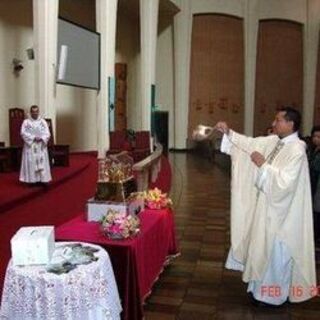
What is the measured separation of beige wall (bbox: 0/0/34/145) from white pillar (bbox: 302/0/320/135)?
11328 millimetres

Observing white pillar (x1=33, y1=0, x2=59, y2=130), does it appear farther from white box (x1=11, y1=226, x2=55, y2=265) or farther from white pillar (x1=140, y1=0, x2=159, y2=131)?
white box (x1=11, y1=226, x2=55, y2=265)

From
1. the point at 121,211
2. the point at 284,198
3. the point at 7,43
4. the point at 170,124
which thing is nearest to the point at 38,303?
the point at 121,211

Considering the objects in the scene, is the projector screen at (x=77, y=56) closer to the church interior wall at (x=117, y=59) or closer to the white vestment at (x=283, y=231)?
the church interior wall at (x=117, y=59)

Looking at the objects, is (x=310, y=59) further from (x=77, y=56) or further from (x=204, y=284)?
(x=204, y=284)

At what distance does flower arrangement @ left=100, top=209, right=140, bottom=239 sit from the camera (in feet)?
10.7

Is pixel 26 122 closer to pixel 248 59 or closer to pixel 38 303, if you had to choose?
A: pixel 38 303

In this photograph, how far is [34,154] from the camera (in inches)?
299

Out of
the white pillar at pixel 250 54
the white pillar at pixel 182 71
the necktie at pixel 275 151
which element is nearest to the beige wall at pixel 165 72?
the white pillar at pixel 182 71

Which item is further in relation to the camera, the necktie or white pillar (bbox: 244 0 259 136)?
white pillar (bbox: 244 0 259 136)

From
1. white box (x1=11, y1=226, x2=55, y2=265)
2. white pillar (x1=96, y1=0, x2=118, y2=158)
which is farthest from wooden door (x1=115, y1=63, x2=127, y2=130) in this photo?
white box (x1=11, y1=226, x2=55, y2=265)

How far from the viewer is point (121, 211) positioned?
11.9 ft

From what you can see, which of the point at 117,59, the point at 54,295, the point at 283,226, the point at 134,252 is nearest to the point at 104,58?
the point at 117,59

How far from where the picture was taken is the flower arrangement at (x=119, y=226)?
3.25m

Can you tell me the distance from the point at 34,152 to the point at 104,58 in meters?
4.46
